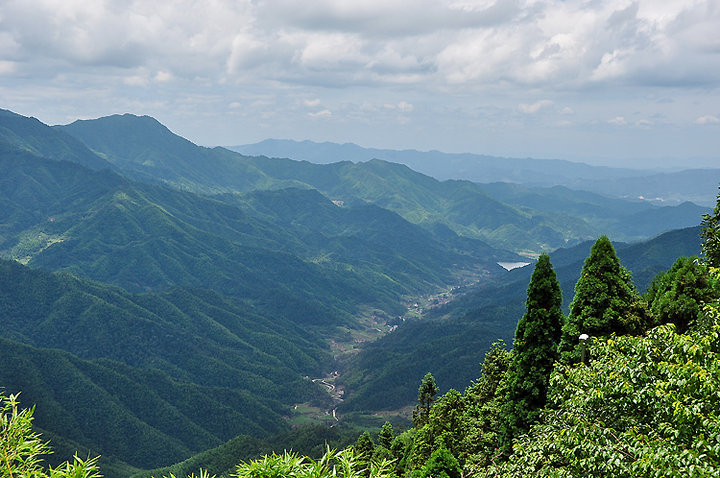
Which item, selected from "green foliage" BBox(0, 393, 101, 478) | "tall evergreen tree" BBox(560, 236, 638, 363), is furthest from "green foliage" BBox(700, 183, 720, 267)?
"green foliage" BBox(0, 393, 101, 478)

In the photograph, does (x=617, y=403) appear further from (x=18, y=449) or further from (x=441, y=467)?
(x=441, y=467)

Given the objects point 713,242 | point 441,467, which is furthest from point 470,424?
point 713,242

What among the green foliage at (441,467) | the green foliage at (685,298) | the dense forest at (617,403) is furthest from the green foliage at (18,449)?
the green foliage at (685,298)

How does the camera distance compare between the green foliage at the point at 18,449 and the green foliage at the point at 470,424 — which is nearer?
the green foliage at the point at 18,449

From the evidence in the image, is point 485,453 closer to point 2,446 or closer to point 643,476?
point 643,476

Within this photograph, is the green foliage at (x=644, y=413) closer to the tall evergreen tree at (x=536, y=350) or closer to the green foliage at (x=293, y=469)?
the green foliage at (x=293, y=469)

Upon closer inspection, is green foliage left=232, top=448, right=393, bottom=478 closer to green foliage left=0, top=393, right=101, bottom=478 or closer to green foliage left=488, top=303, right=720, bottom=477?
green foliage left=0, top=393, right=101, bottom=478
